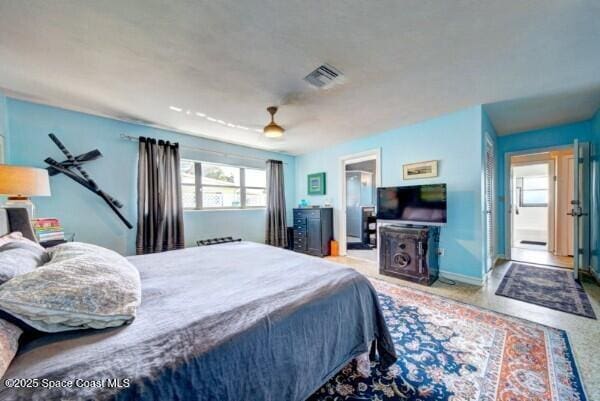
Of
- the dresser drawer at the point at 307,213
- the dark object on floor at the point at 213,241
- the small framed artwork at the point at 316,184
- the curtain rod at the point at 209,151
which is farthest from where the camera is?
the small framed artwork at the point at 316,184

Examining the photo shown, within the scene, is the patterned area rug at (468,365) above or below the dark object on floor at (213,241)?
below

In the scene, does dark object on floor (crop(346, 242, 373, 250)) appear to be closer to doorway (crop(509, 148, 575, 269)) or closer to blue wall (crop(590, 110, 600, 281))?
doorway (crop(509, 148, 575, 269))

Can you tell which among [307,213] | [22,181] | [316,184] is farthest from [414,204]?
[22,181]

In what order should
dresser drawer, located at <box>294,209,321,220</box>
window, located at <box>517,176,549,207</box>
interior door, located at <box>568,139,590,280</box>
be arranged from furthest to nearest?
window, located at <box>517,176,549,207</box>
dresser drawer, located at <box>294,209,321,220</box>
interior door, located at <box>568,139,590,280</box>

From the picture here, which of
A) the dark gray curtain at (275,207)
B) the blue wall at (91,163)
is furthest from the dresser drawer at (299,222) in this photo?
the blue wall at (91,163)

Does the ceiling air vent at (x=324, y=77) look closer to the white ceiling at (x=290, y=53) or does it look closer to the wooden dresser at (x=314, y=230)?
the white ceiling at (x=290, y=53)

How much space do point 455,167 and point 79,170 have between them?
5.20 m

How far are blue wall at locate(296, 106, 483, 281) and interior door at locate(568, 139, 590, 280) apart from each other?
1.46 meters

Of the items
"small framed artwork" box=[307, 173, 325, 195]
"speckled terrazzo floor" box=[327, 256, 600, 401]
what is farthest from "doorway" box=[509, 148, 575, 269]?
"small framed artwork" box=[307, 173, 325, 195]

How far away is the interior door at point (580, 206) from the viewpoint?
3104 mm

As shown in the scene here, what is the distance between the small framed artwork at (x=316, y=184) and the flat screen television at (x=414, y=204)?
1.61 m

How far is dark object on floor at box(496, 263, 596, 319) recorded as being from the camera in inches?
92.8

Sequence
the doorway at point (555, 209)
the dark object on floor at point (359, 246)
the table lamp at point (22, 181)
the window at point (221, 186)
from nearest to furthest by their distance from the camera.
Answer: the table lamp at point (22, 181)
the window at point (221, 186)
the doorway at point (555, 209)
the dark object on floor at point (359, 246)

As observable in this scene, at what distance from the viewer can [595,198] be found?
3.17 metres
